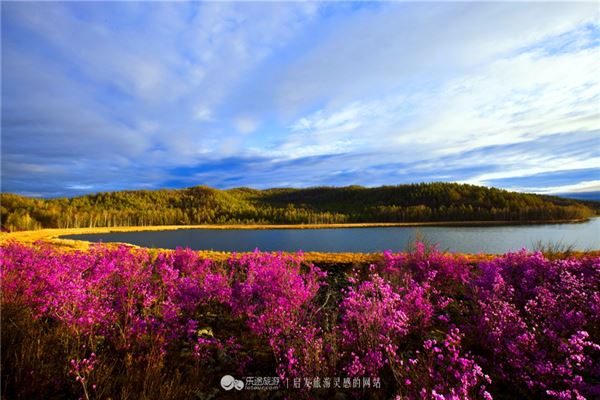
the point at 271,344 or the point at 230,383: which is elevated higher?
the point at 271,344

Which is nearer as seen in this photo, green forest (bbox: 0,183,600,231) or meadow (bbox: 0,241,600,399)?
meadow (bbox: 0,241,600,399)

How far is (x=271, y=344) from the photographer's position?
4188mm

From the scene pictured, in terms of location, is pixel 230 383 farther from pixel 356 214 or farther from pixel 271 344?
pixel 356 214

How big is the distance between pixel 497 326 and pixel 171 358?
511 centimetres

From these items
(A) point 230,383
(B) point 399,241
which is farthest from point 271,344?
(B) point 399,241

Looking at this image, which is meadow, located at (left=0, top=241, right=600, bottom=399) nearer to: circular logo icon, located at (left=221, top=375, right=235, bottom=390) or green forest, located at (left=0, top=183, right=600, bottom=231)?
circular logo icon, located at (left=221, top=375, right=235, bottom=390)

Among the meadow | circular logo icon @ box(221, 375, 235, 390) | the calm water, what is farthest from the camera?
the calm water

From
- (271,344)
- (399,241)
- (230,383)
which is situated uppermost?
(271,344)

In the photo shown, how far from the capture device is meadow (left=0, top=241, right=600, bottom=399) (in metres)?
3.45

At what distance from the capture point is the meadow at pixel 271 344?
3445mm

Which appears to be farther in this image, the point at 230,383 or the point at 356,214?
the point at 356,214

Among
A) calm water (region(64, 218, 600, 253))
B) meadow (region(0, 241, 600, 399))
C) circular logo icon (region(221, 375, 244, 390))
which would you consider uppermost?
meadow (region(0, 241, 600, 399))

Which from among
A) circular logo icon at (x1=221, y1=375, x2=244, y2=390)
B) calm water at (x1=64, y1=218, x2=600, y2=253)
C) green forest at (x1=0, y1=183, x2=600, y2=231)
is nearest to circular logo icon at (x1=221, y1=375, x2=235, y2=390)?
circular logo icon at (x1=221, y1=375, x2=244, y2=390)

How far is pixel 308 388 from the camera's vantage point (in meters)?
3.71
